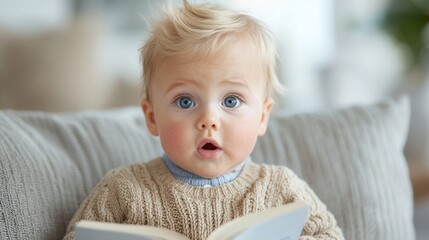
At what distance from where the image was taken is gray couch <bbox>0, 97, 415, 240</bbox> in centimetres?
120

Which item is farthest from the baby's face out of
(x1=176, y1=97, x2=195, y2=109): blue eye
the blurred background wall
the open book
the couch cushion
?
the blurred background wall

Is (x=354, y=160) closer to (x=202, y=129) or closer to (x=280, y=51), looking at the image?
(x=202, y=129)

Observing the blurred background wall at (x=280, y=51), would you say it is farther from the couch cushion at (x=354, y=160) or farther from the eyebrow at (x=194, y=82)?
the eyebrow at (x=194, y=82)

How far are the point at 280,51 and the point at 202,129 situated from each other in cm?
268

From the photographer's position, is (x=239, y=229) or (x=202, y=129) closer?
(x=239, y=229)

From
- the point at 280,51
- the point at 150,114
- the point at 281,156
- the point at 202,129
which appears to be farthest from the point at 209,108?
the point at 280,51

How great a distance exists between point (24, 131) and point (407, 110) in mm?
841

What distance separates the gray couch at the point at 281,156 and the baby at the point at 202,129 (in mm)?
123

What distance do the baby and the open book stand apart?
0.10 meters

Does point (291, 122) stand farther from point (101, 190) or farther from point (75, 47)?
point (75, 47)

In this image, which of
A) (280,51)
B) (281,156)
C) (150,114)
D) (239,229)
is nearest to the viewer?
(239,229)

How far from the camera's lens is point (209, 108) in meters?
1.07

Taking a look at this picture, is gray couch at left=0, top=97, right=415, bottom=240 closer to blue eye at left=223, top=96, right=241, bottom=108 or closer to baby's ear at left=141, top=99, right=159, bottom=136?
baby's ear at left=141, top=99, right=159, bottom=136

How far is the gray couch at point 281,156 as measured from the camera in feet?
3.94
